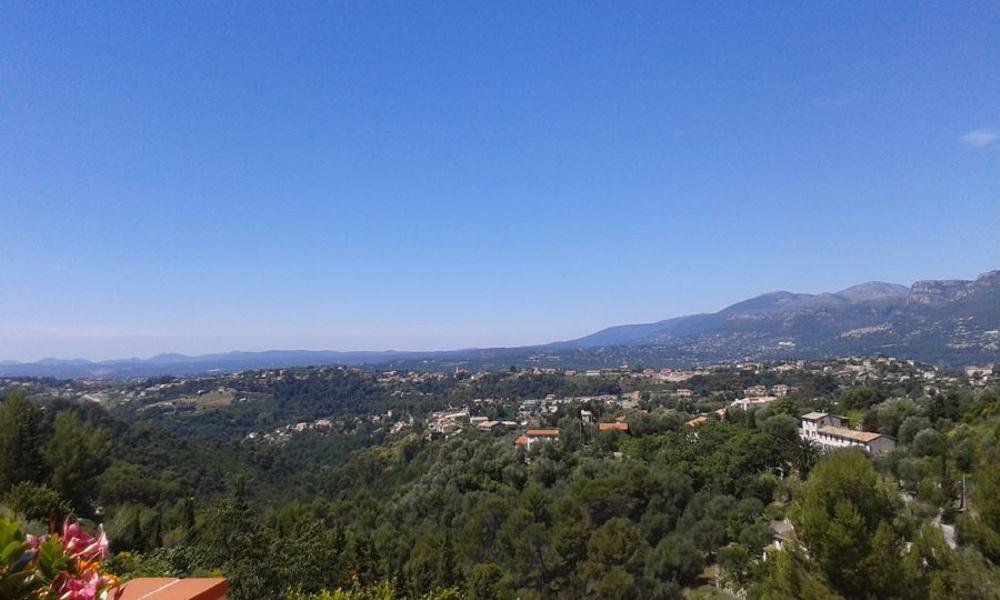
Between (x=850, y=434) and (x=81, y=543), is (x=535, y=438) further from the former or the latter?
(x=81, y=543)

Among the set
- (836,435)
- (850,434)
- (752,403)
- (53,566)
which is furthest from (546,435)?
(53,566)

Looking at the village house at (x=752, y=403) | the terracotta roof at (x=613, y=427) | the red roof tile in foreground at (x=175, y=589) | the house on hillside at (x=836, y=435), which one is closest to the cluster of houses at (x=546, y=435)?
the terracotta roof at (x=613, y=427)

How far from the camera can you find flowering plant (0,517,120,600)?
117 centimetres

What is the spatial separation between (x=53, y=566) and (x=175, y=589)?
1779 millimetres

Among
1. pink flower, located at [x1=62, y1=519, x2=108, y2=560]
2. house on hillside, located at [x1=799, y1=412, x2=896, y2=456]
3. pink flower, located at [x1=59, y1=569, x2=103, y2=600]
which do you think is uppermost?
pink flower, located at [x1=62, y1=519, x2=108, y2=560]

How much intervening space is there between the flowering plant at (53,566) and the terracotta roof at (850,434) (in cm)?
4022

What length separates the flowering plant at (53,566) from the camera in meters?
1.17

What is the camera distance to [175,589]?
2.76 m

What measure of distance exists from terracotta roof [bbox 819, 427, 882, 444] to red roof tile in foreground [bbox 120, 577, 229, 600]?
129 ft

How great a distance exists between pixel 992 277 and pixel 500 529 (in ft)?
778

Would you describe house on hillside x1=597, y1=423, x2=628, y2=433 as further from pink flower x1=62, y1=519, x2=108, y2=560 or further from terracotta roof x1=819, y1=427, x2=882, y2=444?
pink flower x1=62, y1=519, x2=108, y2=560

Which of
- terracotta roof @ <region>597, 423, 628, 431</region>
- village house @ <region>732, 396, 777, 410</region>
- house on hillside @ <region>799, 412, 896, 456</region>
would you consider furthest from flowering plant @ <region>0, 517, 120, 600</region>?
village house @ <region>732, 396, 777, 410</region>

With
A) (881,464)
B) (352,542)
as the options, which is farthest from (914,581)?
(881,464)

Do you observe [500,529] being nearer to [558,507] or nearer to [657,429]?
[558,507]
